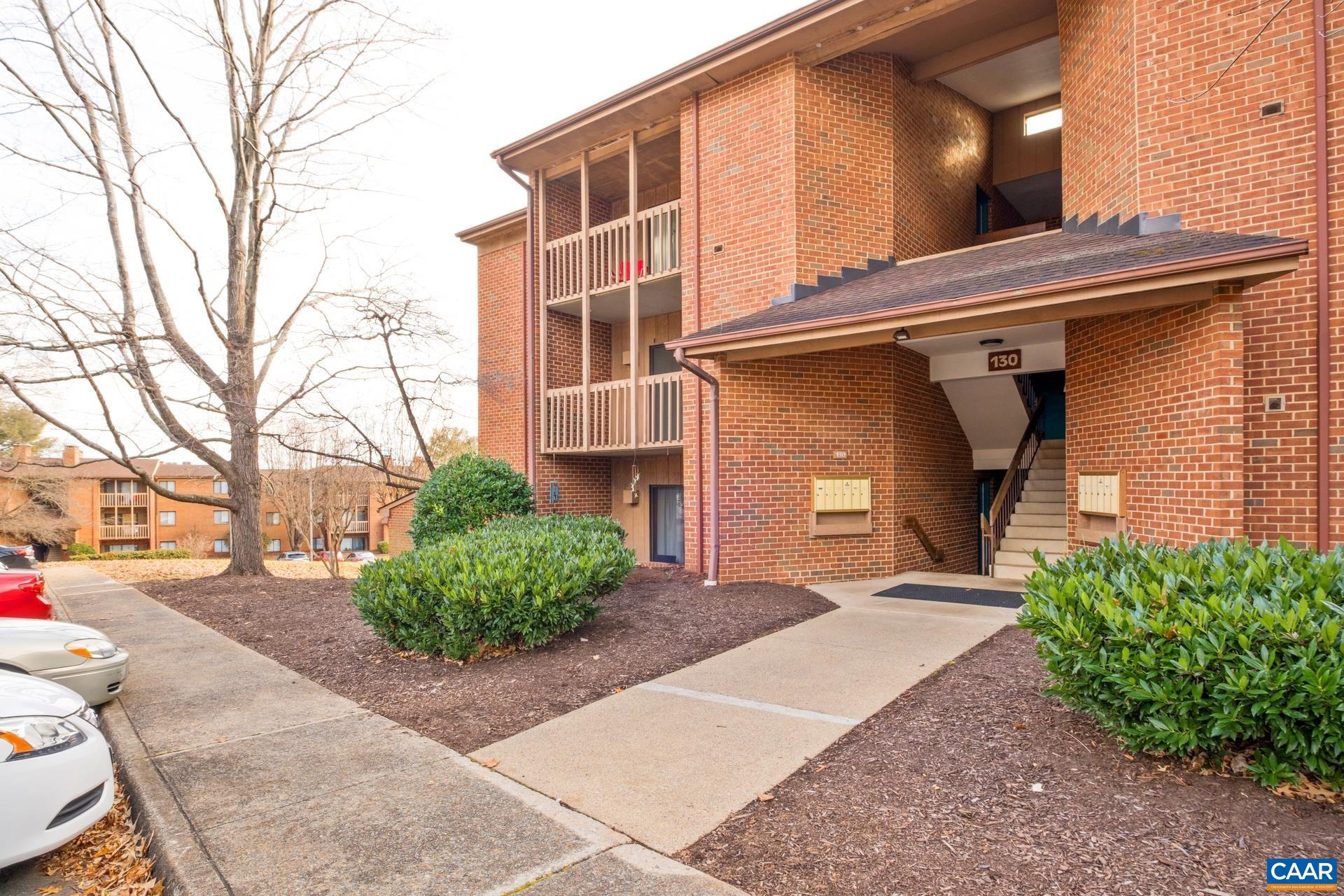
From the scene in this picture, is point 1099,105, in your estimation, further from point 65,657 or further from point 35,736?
point 65,657

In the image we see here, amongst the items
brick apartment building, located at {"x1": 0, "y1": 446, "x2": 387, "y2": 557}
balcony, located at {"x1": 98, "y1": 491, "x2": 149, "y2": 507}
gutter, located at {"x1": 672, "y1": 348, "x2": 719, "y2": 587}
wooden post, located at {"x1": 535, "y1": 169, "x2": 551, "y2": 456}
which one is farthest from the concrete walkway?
balcony, located at {"x1": 98, "y1": 491, "x2": 149, "y2": 507}

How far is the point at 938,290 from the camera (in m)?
7.29

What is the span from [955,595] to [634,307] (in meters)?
6.48

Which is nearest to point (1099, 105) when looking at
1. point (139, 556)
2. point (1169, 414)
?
point (1169, 414)

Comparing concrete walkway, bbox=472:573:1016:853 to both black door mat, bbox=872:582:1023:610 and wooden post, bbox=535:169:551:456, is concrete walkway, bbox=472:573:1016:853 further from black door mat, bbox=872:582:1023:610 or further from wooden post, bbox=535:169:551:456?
wooden post, bbox=535:169:551:456

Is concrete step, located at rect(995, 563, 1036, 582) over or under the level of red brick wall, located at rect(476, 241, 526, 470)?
under

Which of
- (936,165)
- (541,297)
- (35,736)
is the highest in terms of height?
(936,165)

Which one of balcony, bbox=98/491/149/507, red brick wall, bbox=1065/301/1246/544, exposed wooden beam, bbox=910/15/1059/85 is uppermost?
exposed wooden beam, bbox=910/15/1059/85

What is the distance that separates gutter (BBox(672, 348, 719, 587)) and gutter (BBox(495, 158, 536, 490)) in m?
4.64

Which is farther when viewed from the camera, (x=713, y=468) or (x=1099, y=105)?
(x=713, y=468)

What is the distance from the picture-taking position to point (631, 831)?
3100 mm

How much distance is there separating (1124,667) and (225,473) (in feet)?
44.7

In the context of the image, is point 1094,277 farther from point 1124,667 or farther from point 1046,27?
point 1046,27

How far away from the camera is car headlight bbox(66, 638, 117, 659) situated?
4973 millimetres
